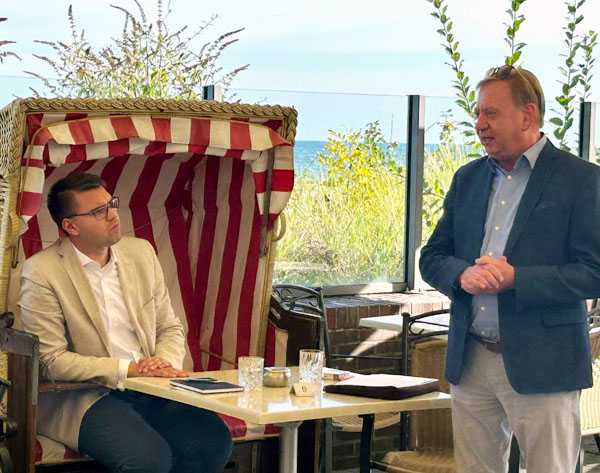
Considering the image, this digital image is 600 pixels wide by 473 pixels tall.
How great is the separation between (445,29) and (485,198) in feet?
10.4

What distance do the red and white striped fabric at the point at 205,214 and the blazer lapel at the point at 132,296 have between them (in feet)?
1.50

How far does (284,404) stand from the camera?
3.38 meters

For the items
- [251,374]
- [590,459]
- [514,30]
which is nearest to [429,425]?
[251,374]

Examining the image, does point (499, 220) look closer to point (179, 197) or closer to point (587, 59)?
point (179, 197)

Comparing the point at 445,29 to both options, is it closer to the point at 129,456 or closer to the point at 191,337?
the point at 191,337

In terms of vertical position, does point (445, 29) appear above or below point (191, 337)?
above

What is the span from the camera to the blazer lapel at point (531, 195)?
344 centimetres

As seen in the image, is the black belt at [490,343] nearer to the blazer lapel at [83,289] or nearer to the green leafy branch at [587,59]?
the blazer lapel at [83,289]

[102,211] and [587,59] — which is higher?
[587,59]

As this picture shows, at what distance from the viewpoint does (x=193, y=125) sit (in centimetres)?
443

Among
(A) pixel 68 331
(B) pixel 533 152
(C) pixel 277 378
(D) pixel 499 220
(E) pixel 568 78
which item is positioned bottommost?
(C) pixel 277 378

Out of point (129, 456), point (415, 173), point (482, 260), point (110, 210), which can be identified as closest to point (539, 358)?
point (482, 260)

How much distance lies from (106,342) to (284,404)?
98 centimetres

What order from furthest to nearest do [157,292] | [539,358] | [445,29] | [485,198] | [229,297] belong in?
[445,29] → [229,297] → [157,292] → [485,198] → [539,358]
